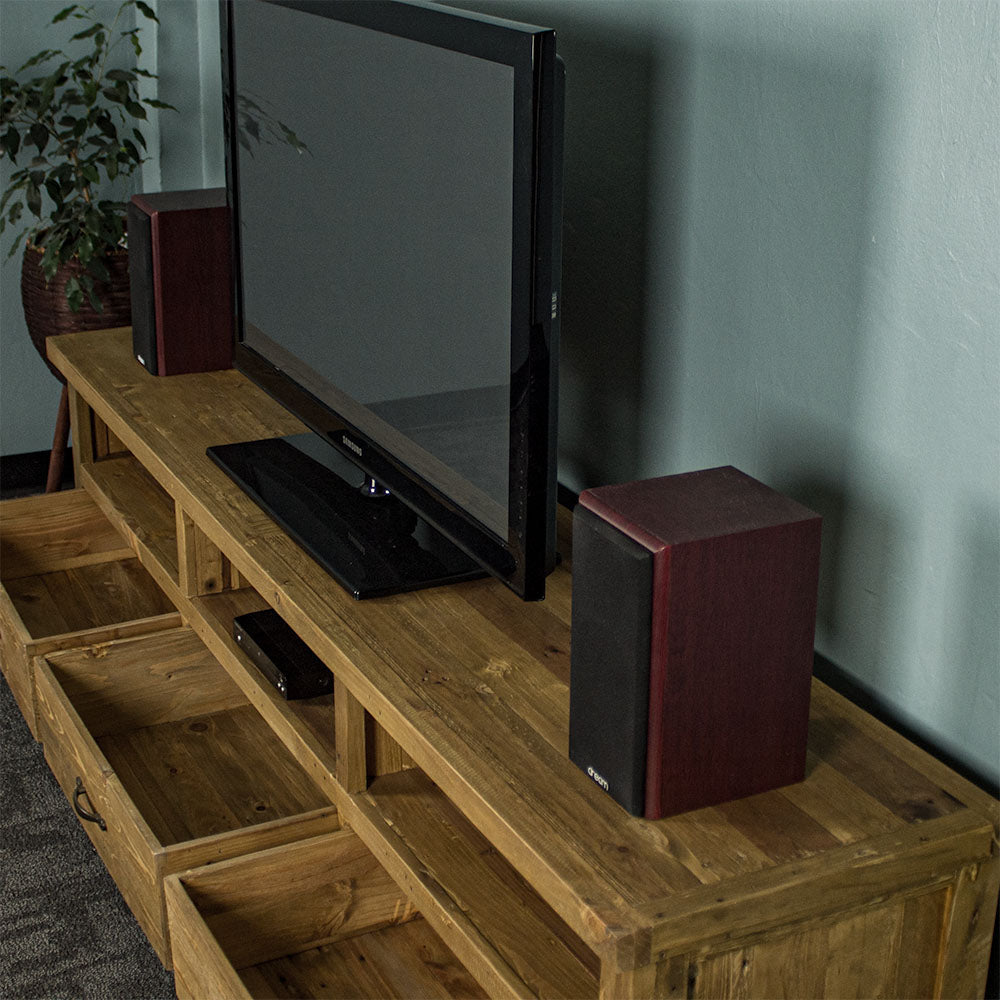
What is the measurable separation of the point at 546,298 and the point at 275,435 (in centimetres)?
84

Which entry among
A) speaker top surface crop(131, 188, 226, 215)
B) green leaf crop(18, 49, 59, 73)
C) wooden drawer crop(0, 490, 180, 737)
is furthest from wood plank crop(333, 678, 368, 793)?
green leaf crop(18, 49, 59, 73)

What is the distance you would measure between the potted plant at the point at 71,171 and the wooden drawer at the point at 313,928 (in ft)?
5.43

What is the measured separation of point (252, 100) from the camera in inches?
78.8

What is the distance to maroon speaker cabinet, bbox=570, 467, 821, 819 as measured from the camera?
1119 millimetres

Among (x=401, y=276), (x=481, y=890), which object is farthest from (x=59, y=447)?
(x=481, y=890)

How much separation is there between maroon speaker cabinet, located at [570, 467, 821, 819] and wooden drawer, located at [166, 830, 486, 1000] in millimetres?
449


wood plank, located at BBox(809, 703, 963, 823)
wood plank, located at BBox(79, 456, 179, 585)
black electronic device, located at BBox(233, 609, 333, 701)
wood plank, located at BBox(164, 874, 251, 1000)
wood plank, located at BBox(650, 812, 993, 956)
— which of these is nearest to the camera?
wood plank, located at BBox(650, 812, 993, 956)

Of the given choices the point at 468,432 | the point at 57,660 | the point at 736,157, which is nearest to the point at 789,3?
the point at 736,157

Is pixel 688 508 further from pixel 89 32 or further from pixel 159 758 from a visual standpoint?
pixel 89 32

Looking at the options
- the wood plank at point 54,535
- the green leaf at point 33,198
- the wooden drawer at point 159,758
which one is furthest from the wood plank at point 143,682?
the green leaf at point 33,198

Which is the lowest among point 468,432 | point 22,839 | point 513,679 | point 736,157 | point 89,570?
point 22,839

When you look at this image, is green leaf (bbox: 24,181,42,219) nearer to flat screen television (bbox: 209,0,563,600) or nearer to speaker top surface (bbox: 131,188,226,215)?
speaker top surface (bbox: 131,188,226,215)

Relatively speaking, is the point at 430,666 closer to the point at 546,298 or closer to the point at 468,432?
the point at 468,432

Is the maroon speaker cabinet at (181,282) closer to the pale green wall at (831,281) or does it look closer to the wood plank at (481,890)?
the pale green wall at (831,281)
